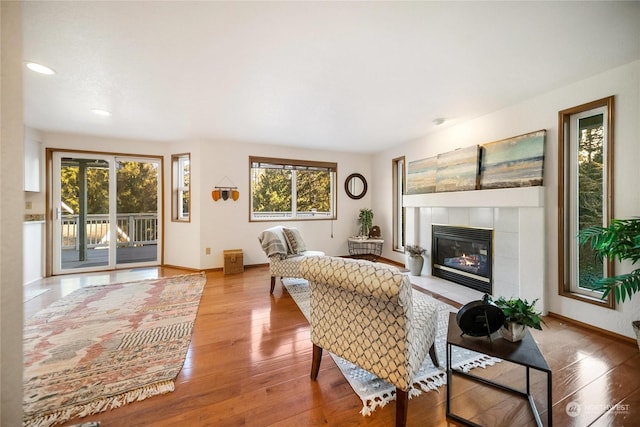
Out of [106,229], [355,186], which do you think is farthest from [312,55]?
[106,229]

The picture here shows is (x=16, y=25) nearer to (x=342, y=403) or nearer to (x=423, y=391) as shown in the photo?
(x=342, y=403)

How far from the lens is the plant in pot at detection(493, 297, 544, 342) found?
4.27 ft

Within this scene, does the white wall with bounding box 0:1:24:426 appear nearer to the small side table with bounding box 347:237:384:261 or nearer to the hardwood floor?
the hardwood floor

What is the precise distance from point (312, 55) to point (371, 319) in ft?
6.49

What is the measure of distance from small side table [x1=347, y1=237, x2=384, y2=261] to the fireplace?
1.33 m

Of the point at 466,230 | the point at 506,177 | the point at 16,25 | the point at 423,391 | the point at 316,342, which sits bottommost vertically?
the point at 423,391

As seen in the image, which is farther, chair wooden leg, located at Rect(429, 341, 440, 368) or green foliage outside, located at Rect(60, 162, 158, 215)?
green foliage outside, located at Rect(60, 162, 158, 215)

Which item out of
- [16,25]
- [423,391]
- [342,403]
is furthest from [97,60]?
[423,391]

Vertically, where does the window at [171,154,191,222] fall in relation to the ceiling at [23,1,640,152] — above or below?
below

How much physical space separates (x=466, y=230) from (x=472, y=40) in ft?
8.11

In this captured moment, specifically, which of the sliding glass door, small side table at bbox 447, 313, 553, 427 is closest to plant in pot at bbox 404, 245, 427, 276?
small side table at bbox 447, 313, 553, 427

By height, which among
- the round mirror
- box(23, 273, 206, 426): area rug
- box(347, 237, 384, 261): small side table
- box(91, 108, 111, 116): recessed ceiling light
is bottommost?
box(23, 273, 206, 426): area rug

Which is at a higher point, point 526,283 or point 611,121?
point 611,121

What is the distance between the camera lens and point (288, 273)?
3.24 meters
